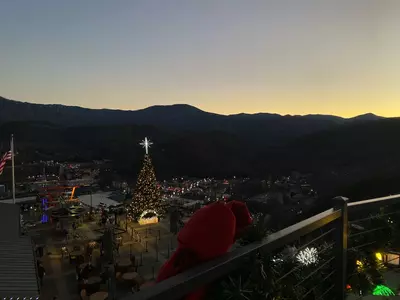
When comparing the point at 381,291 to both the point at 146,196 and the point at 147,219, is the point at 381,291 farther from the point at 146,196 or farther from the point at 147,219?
the point at 147,219

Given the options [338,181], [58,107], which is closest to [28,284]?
[338,181]

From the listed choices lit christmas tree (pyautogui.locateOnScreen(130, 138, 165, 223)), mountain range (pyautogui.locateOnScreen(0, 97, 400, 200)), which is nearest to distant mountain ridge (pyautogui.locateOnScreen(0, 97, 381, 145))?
mountain range (pyautogui.locateOnScreen(0, 97, 400, 200))

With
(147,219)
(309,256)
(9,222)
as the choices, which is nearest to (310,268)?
(309,256)

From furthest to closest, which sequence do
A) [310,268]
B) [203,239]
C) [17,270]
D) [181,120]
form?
1. [181,120]
2. [17,270]
3. [310,268]
4. [203,239]

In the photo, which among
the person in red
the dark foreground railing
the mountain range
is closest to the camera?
the dark foreground railing

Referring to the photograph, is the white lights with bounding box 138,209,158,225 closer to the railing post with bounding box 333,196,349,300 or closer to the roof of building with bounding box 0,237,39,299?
the roof of building with bounding box 0,237,39,299

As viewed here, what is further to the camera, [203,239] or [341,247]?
[341,247]
